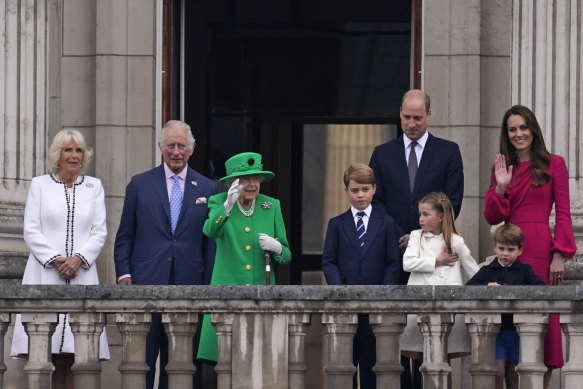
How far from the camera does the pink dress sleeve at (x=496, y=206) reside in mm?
11648

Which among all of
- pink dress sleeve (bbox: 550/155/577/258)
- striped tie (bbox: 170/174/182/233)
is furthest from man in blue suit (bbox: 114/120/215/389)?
pink dress sleeve (bbox: 550/155/577/258)

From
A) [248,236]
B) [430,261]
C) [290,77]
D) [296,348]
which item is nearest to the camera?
[296,348]

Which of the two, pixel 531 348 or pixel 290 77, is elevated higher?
pixel 290 77

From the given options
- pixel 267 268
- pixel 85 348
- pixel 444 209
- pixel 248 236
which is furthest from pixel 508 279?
pixel 85 348

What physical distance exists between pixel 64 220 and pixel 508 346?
308 cm

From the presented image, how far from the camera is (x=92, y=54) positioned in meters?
15.1

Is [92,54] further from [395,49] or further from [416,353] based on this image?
[416,353]

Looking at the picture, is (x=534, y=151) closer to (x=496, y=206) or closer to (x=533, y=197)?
(x=533, y=197)

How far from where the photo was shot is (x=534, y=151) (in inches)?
464

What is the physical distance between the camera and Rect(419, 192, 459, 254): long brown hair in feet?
38.9

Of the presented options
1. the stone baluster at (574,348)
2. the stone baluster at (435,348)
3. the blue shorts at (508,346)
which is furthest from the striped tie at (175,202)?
the stone baluster at (574,348)

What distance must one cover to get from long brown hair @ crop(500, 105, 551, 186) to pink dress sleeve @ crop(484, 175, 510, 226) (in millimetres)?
220

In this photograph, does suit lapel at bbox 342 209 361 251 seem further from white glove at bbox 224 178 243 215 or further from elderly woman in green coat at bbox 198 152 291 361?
white glove at bbox 224 178 243 215

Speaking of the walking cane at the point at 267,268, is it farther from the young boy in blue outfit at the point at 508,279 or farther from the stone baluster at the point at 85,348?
the young boy in blue outfit at the point at 508,279
